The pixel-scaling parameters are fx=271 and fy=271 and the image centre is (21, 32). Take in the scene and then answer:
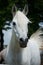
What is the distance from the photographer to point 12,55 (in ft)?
11.4

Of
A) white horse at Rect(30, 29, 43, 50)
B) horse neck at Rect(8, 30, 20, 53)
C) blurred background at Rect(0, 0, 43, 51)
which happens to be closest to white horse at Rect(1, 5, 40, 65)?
horse neck at Rect(8, 30, 20, 53)

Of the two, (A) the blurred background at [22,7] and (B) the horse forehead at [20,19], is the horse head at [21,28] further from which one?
(A) the blurred background at [22,7]

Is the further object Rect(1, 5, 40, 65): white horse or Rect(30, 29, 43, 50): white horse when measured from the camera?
Rect(30, 29, 43, 50): white horse

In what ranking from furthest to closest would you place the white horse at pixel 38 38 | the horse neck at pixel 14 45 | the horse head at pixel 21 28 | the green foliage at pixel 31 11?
the green foliage at pixel 31 11
the white horse at pixel 38 38
the horse neck at pixel 14 45
the horse head at pixel 21 28

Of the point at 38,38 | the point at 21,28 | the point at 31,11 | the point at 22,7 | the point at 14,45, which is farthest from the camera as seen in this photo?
the point at 31,11

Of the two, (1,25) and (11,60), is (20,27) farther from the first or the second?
(1,25)

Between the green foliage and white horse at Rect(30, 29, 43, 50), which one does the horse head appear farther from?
the green foliage

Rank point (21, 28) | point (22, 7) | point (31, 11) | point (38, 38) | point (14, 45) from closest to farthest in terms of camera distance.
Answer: point (21, 28), point (14, 45), point (38, 38), point (22, 7), point (31, 11)

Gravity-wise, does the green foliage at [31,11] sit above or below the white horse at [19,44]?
above

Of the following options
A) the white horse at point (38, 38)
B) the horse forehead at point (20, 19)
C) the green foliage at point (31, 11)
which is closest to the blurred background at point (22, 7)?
the green foliage at point (31, 11)

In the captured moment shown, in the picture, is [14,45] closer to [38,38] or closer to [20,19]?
[20,19]

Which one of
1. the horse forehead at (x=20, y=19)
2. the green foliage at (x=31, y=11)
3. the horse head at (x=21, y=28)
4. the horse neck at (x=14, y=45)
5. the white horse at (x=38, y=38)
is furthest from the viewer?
the green foliage at (x=31, y=11)

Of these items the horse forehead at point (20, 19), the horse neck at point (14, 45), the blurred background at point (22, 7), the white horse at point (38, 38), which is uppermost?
the blurred background at point (22, 7)

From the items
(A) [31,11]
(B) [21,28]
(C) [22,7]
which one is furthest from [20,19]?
(A) [31,11]
